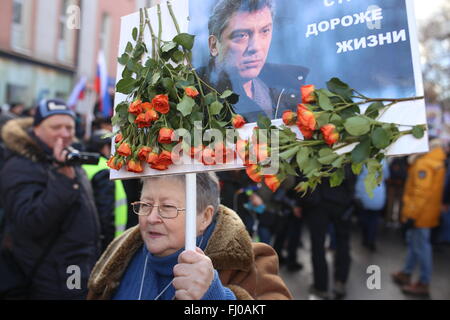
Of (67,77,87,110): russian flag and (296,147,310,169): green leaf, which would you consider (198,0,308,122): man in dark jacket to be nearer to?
(296,147,310,169): green leaf

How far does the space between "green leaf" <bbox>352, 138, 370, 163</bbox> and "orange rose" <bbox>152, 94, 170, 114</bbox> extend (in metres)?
0.55

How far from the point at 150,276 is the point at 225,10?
3.51 ft

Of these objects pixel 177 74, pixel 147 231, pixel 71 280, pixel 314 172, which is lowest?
pixel 71 280

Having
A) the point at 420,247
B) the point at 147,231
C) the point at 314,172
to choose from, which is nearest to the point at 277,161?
the point at 314,172

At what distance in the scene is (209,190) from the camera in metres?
1.91

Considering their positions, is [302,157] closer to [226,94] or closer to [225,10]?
[226,94]

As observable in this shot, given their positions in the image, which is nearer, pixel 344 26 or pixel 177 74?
pixel 344 26

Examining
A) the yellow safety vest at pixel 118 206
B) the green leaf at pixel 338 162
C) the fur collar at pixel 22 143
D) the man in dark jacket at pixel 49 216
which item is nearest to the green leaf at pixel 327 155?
the green leaf at pixel 338 162

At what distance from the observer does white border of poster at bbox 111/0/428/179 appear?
1190 mm

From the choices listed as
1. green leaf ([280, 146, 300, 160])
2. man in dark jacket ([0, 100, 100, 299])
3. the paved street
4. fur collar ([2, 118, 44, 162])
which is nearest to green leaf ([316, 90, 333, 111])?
green leaf ([280, 146, 300, 160])

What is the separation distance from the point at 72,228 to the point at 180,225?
123 centimetres

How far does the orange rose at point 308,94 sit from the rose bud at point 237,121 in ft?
0.63

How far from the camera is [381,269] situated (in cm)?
636
